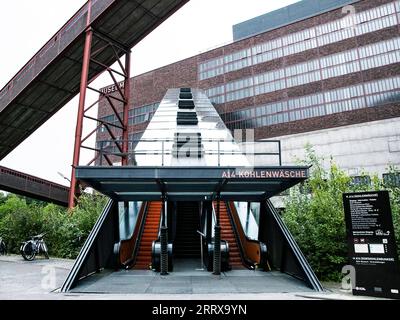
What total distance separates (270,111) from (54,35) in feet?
72.3

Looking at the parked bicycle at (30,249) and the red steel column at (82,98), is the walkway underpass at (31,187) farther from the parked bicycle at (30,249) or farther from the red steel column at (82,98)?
the parked bicycle at (30,249)

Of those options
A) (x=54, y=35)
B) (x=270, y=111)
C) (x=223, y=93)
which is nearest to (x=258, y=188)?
(x=54, y=35)

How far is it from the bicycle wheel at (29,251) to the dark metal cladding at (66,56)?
1372cm

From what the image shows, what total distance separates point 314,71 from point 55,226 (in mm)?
28298

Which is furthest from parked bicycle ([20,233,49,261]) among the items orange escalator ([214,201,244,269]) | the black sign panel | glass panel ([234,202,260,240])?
the black sign panel

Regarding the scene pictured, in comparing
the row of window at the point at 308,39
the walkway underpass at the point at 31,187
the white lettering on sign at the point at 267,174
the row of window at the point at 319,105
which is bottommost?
the white lettering on sign at the point at 267,174

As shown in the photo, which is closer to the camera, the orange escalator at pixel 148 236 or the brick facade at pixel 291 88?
the orange escalator at pixel 148 236

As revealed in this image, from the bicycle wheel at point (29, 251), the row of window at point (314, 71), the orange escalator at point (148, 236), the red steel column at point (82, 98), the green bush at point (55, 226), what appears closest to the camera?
the orange escalator at point (148, 236)

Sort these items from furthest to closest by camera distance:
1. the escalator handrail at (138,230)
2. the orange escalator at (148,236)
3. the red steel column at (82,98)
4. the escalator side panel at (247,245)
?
the red steel column at (82,98) < the orange escalator at (148,236) < the escalator handrail at (138,230) < the escalator side panel at (247,245)

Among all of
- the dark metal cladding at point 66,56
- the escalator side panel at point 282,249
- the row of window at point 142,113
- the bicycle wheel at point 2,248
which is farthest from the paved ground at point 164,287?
the row of window at point 142,113

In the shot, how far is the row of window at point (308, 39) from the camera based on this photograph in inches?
1174

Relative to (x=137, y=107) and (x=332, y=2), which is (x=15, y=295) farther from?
(x=332, y=2)
